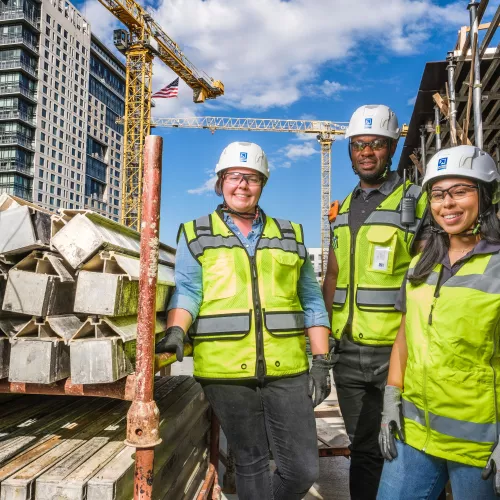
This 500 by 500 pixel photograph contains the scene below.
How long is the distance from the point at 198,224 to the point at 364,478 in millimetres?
1893

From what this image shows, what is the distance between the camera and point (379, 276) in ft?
10.2

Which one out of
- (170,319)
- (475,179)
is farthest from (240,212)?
(475,179)

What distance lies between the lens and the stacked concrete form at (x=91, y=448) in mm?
1995

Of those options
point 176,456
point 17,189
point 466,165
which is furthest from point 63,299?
point 17,189

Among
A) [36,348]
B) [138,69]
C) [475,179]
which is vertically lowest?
[36,348]

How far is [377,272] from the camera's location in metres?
3.10

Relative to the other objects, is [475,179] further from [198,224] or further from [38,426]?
[38,426]

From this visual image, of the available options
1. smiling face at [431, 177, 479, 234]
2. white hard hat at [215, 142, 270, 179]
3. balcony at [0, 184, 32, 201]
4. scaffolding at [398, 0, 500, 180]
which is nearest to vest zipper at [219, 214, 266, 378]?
white hard hat at [215, 142, 270, 179]

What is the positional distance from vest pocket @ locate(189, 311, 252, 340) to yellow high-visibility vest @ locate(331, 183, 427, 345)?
85 cm

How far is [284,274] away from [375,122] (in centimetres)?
126

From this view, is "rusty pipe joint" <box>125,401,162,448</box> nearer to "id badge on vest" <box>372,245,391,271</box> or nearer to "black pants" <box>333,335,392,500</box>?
"black pants" <box>333,335,392,500</box>

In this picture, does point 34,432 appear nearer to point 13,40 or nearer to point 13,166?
point 13,166

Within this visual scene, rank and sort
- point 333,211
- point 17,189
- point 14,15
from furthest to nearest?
point 14,15
point 17,189
point 333,211

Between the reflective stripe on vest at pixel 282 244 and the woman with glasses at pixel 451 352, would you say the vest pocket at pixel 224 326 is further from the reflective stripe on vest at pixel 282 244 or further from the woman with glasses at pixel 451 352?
the woman with glasses at pixel 451 352
